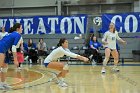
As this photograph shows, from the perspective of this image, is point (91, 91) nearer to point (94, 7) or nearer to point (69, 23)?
point (69, 23)

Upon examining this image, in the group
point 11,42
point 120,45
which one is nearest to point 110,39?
point 11,42

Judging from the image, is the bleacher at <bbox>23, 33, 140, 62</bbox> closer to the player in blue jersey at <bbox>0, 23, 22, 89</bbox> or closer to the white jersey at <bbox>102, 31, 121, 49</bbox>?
the white jersey at <bbox>102, 31, 121, 49</bbox>

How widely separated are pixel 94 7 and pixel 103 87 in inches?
614

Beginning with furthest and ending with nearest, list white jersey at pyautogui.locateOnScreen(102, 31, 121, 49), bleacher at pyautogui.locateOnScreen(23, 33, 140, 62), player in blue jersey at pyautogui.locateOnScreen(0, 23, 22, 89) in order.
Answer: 1. bleacher at pyautogui.locateOnScreen(23, 33, 140, 62)
2. white jersey at pyautogui.locateOnScreen(102, 31, 121, 49)
3. player in blue jersey at pyautogui.locateOnScreen(0, 23, 22, 89)

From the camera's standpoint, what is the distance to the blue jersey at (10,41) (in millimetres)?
8273

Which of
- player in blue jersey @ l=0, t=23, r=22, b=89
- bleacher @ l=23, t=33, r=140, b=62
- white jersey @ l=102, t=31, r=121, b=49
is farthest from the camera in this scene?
bleacher @ l=23, t=33, r=140, b=62

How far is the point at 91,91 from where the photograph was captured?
27.1 feet

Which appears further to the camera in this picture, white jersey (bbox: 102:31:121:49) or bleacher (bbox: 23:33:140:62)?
bleacher (bbox: 23:33:140:62)

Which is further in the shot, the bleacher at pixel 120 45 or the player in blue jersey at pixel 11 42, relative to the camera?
the bleacher at pixel 120 45

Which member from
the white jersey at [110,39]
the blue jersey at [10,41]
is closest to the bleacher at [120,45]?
the white jersey at [110,39]

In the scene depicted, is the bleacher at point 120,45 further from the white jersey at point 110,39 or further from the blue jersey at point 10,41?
the blue jersey at point 10,41

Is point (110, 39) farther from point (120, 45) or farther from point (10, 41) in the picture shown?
point (120, 45)

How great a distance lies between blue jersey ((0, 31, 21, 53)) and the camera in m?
8.27

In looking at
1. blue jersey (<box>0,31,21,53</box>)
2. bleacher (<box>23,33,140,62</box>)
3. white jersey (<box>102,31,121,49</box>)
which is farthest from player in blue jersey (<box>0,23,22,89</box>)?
bleacher (<box>23,33,140,62</box>)
